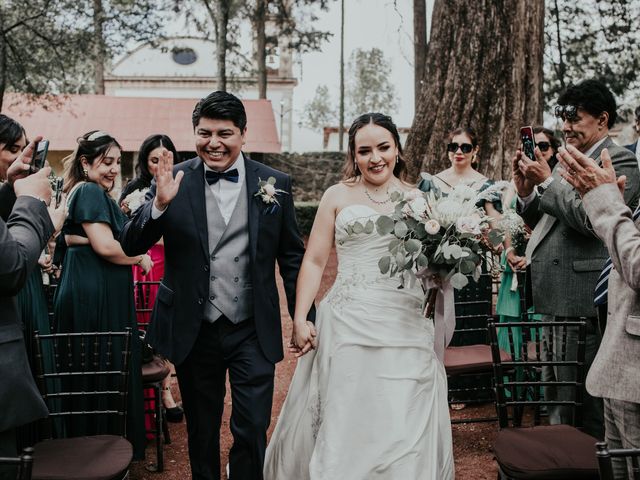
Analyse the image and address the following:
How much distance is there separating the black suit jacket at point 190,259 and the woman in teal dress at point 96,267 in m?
0.97

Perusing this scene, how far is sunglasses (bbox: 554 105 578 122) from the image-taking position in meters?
4.07

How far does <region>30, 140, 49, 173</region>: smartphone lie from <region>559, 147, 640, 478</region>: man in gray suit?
88.0 inches

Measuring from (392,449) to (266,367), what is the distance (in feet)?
2.58

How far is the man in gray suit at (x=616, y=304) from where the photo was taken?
102 inches

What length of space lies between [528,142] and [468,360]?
176cm

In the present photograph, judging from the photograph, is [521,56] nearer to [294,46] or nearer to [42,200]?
[42,200]

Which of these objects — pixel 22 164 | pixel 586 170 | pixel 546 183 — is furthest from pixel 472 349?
pixel 22 164

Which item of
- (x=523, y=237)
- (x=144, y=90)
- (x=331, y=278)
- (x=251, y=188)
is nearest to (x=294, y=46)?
(x=331, y=278)

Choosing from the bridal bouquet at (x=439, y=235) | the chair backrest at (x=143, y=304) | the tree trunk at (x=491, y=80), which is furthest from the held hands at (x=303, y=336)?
the tree trunk at (x=491, y=80)

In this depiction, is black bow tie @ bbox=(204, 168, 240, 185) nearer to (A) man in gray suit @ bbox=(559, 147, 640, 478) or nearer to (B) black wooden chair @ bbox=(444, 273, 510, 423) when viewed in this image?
(A) man in gray suit @ bbox=(559, 147, 640, 478)

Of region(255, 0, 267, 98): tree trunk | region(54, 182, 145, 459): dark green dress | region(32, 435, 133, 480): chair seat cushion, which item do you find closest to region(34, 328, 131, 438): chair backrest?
region(54, 182, 145, 459): dark green dress

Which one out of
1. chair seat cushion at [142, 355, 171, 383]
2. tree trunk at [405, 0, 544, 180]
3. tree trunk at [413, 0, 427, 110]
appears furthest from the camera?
tree trunk at [413, 0, 427, 110]

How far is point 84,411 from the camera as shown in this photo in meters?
3.93

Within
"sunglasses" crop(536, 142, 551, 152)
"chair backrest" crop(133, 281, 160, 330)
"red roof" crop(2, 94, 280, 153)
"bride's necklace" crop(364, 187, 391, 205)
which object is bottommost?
"chair backrest" crop(133, 281, 160, 330)
